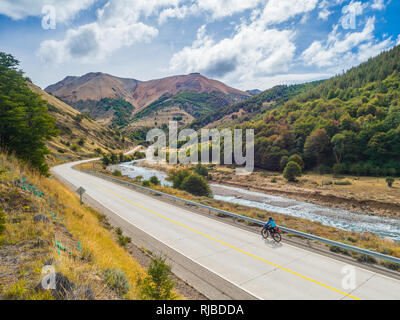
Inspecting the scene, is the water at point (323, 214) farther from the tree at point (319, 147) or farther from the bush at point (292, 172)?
the tree at point (319, 147)

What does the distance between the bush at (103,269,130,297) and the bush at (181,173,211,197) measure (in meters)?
32.1

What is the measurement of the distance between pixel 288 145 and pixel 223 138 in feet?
89.9

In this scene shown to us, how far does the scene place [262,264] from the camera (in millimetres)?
10531

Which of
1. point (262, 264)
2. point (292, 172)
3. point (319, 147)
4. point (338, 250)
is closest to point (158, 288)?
point (262, 264)

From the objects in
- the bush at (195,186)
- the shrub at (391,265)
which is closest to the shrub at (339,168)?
the bush at (195,186)

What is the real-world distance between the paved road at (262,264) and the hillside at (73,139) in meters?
58.5

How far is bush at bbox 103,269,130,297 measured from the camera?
606cm

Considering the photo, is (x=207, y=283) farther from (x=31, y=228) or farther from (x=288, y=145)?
(x=288, y=145)

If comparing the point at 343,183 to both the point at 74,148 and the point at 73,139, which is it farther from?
the point at 73,139

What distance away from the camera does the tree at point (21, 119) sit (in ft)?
50.5
